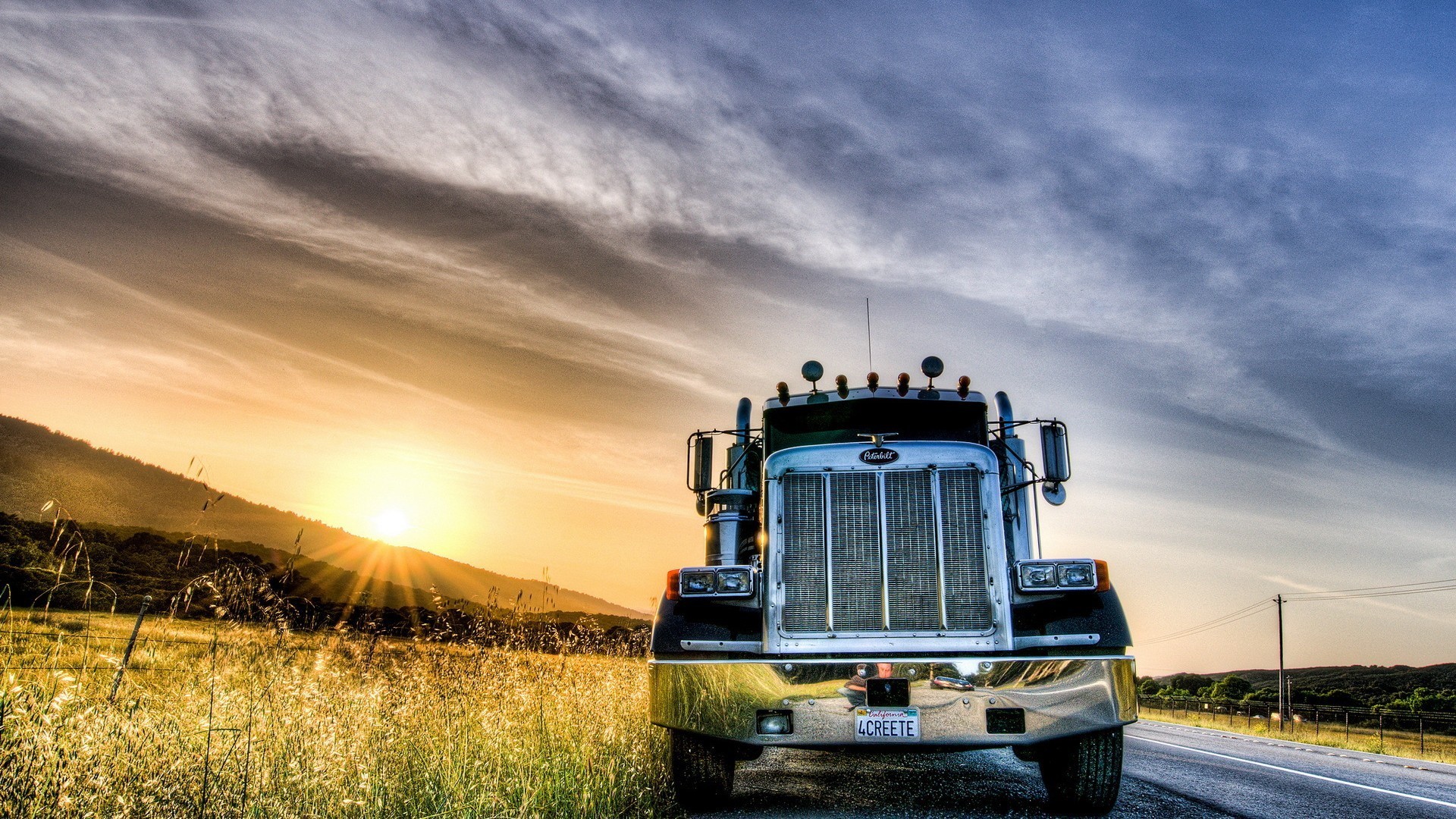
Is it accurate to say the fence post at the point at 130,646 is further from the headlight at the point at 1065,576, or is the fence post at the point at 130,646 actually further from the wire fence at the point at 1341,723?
the wire fence at the point at 1341,723

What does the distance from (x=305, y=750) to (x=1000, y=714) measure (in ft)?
12.0

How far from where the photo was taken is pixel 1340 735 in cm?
2966

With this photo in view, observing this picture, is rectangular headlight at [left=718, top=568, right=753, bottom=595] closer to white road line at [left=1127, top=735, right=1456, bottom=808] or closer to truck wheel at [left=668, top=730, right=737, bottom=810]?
truck wheel at [left=668, top=730, right=737, bottom=810]

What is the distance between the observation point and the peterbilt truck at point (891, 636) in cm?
479

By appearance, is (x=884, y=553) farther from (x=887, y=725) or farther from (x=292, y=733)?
(x=292, y=733)

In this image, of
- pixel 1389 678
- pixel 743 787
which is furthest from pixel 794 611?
pixel 1389 678

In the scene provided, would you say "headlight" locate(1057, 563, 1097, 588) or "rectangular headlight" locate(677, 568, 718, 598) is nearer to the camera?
"headlight" locate(1057, 563, 1097, 588)

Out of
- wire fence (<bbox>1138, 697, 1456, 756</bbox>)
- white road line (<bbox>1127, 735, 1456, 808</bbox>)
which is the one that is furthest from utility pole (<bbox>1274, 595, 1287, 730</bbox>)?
white road line (<bbox>1127, 735, 1456, 808</bbox>)

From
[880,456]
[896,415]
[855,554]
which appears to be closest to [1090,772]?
[855,554]

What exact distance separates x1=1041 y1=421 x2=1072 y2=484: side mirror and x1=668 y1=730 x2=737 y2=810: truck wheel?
3.08m

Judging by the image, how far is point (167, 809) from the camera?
3291mm

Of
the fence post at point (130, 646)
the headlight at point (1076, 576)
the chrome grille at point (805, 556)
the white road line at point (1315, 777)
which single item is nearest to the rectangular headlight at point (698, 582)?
the chrome grille at point (805, 556)

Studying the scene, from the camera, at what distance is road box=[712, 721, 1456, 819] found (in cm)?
536

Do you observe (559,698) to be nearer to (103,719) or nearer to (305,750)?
(305,750)
